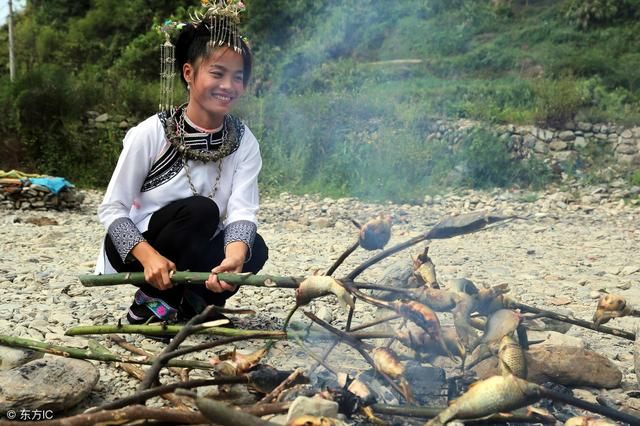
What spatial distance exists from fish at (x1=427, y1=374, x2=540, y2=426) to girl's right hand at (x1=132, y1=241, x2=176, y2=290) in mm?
1127

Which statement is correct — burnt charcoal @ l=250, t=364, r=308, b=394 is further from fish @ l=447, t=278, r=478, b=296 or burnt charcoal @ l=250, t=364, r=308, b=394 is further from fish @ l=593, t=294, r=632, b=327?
fish @ l=593, t=294, r=632, b=327

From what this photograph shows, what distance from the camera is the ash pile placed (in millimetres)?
8406

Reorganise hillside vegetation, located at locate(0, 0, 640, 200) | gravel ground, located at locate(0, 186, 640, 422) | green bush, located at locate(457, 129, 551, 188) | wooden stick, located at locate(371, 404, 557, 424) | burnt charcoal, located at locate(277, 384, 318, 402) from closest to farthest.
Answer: wooden stick, located at locate(371, 404, 557, 424), burnt charcoal, located at locate(277, 384, 318, 402), gravel ground, located at locate(0, 186, 640, 422), green bush, located at locate(457, 129, 551, 188), hillside vegetation, located at locate(0, 0, 640, 200)

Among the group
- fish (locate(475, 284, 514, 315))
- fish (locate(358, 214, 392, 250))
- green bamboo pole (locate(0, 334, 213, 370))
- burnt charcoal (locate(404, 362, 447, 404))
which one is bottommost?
burnt charcoal (locate(404, 362, 447, 404))

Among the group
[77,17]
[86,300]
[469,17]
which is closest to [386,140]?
[469,17]

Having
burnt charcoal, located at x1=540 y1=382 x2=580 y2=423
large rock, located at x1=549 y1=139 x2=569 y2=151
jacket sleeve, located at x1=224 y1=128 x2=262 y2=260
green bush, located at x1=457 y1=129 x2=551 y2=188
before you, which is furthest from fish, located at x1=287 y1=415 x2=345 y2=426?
large rock, located at x1=549 y1=139 x2=569 y2=151

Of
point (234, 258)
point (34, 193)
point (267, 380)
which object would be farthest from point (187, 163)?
point (34, 193)

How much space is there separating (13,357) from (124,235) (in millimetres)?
555

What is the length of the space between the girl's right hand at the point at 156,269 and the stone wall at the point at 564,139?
355 inches

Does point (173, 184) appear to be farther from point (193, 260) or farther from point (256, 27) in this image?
point (256, 27)

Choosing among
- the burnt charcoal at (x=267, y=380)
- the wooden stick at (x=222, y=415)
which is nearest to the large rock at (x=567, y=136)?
the burnt charcoal at (x=267, y=380)

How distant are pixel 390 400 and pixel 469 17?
48.0ft

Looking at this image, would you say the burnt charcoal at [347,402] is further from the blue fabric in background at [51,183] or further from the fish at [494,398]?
the blue fabric in background at [51,183]

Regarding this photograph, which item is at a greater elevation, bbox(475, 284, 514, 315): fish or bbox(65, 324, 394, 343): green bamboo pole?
bbox(475, 284, 514, 315): fish
